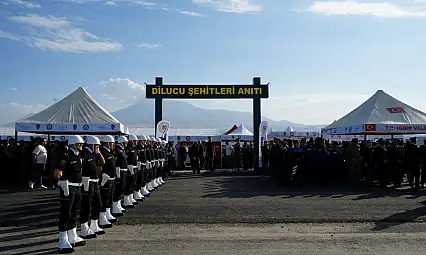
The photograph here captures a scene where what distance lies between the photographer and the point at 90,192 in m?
9.27

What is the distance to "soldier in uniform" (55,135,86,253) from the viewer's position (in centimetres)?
832

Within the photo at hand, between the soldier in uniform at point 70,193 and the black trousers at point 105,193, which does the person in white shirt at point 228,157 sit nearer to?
the black trousers at point 105,193

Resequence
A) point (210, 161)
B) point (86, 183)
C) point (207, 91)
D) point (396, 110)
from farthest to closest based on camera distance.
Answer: point (210, 161), point (207, 91), point (396, 110), point (86, 183)

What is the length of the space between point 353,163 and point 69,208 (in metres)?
14.2

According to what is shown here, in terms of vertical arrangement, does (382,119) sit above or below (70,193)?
above

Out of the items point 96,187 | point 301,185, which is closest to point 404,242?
point 96,187

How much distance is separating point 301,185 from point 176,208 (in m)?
7.22

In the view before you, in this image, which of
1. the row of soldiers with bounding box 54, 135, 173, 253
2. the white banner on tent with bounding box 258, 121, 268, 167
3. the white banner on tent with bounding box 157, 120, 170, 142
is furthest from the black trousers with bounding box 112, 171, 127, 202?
the white banner on tent with bounding box 258, 121, 268, 167

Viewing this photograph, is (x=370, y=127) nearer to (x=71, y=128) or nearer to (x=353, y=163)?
(x=353, y=163)

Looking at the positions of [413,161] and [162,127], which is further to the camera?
[162,127]

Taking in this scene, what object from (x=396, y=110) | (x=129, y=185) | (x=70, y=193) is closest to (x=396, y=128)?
(x=396, y=110)

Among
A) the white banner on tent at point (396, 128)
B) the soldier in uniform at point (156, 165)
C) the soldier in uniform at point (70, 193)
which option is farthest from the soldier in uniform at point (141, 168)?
the white banner on tent at point (396, 128)

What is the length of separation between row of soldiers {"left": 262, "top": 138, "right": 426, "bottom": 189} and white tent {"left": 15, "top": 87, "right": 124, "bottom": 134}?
840 centimetres

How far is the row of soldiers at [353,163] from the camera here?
18141 millimetres
